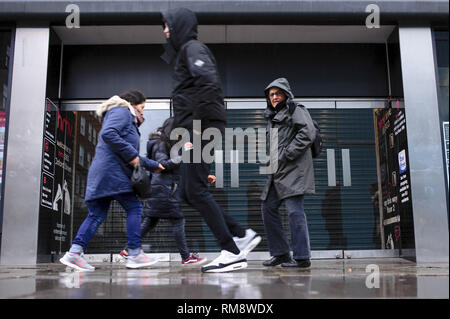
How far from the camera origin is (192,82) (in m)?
3.99

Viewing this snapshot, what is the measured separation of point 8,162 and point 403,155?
17.9ft

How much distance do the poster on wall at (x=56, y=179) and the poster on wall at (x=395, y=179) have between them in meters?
4.88

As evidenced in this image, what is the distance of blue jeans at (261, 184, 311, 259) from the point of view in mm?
4672

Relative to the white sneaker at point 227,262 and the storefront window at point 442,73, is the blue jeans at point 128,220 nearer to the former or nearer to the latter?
the white sneaker at point 227,262

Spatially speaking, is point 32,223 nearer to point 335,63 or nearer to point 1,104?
point 1,104

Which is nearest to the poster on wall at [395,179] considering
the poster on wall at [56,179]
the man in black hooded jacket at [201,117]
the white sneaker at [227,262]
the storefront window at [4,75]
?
the white sneaker at [227,262]

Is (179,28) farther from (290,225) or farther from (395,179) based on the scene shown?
(395,179)

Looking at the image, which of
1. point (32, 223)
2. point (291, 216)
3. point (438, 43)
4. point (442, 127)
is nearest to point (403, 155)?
point (442, 127)

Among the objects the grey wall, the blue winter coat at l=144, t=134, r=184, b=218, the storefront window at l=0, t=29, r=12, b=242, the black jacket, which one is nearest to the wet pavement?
the black jacket

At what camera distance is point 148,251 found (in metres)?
8.07

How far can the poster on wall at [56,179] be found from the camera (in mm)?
7348

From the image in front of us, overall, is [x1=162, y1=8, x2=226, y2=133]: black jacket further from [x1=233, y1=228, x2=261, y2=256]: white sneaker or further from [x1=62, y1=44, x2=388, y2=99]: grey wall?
[x1=62, y1=44, x2=388, y2=99]: grey wall

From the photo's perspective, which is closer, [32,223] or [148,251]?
[32,223]

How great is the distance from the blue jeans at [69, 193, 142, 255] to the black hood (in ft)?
4.51
